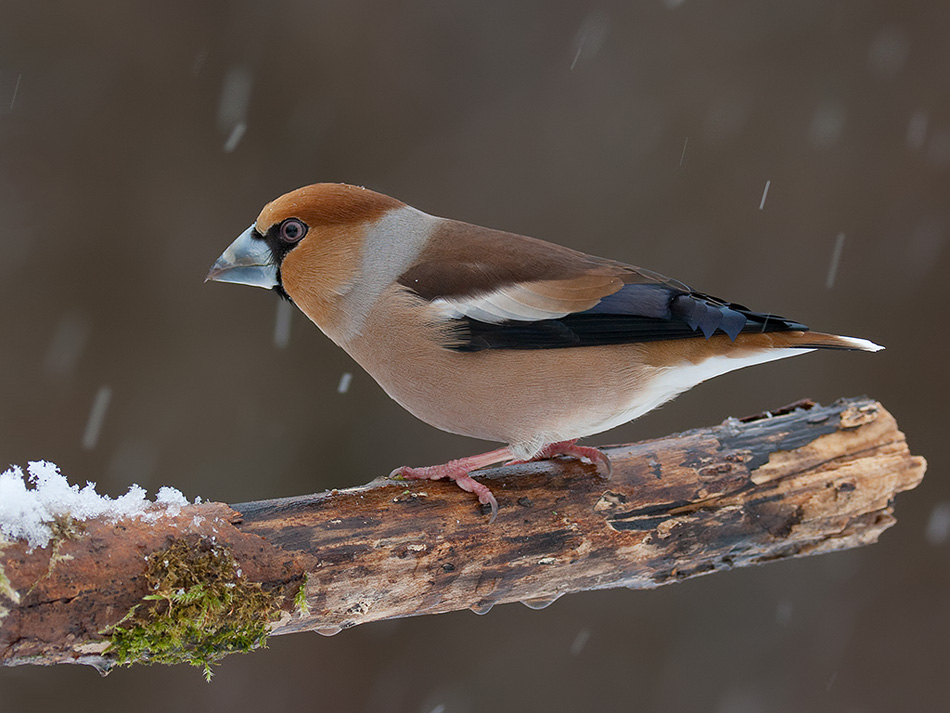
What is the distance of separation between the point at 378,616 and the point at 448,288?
982 mm

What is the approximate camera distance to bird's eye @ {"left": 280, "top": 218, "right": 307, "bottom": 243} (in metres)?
2.70

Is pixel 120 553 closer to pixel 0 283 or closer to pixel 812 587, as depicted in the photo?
pixel 0 283

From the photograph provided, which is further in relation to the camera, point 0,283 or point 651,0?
point 651,0

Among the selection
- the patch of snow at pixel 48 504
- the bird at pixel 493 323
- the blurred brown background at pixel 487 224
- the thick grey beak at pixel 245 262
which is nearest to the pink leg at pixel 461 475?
the bird at pixel 493 323

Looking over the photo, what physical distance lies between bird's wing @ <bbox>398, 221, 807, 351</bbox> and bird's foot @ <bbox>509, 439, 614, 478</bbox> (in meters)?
0.42

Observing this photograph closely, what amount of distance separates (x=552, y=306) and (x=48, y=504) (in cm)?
145

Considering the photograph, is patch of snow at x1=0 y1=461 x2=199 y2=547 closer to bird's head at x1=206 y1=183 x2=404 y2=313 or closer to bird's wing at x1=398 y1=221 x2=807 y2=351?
bird's head at x1=206 y1=183 x2=404 y2=313

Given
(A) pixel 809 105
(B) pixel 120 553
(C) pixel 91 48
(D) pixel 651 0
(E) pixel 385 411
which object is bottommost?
(E) pixel 385 411

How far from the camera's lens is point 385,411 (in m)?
5.22

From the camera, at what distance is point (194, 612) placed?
77.5 inches

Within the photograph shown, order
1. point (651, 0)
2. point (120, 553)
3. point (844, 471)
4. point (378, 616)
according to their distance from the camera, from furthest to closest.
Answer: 1. point (651, 0)
2. point (844, 471)
3. point (378, 616)
4. point (120, 553)

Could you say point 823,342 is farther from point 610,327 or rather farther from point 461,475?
point 461,475

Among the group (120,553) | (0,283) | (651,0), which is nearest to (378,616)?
(120,553)

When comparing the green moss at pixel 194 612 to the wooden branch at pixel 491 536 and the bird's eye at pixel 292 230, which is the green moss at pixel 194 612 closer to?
the wooden branch at pixel 491 536
